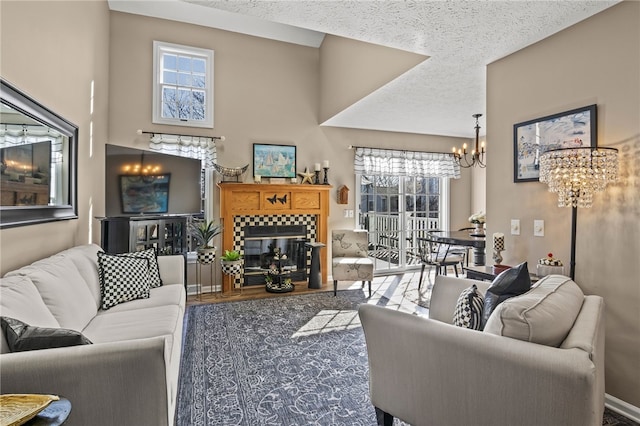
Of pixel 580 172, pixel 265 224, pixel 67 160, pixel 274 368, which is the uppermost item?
pixel 67 160

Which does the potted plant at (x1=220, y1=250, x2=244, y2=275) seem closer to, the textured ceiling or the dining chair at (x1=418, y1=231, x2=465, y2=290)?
the dining chair at (x1=418, y1=231, x2=465, y2=290)

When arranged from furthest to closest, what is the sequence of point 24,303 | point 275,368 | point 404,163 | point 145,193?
point 404,163
point 145,193
point 275,368
point 24,303

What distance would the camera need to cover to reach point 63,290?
1.92m

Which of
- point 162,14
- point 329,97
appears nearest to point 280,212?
point 329,97

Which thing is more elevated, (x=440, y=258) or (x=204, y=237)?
(x=204, y=237)

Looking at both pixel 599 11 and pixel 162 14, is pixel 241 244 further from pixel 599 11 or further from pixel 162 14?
pixel 599 11

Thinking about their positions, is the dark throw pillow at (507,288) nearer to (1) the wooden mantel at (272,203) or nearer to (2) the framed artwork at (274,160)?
(1) the wooden mantel at (272,203)

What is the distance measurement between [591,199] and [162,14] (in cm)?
528

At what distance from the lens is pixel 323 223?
5.39 metres

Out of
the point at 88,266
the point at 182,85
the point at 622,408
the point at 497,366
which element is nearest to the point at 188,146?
the point at 182,85

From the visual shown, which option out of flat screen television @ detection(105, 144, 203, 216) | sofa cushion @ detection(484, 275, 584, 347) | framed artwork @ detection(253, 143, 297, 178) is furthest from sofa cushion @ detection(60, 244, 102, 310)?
framed artwork @ detection(253, 143, 297, 178)

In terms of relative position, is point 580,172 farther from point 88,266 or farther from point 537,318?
point 88,266

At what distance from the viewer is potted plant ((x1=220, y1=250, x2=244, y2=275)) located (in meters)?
4.54

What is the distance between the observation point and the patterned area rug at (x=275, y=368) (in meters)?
2.00
